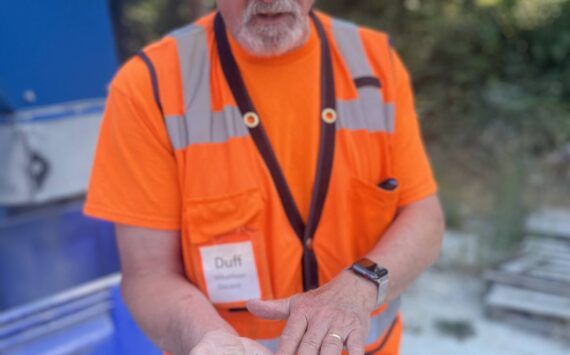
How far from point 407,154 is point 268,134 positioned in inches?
15.4

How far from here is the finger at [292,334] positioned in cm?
128

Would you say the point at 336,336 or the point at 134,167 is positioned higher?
the point at 134,167

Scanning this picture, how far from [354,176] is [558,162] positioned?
17.2 feet

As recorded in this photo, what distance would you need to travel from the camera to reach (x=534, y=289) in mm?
3930

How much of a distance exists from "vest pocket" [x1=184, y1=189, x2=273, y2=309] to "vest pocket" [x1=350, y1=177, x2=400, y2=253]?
0.86ft

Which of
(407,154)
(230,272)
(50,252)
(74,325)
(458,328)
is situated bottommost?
(458,328)

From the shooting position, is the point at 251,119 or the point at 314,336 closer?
the point at 314,336

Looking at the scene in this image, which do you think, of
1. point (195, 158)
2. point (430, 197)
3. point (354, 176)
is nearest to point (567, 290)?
point (430, 197)

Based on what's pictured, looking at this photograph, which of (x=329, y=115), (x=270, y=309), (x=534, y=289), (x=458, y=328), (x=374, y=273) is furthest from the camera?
(x=534, y=289)

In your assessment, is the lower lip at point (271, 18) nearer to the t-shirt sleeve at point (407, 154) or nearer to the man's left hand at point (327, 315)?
the t-shirt sleeve at point (407, 154)

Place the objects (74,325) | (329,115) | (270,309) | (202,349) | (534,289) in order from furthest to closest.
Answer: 1. (534,289)
2. (74,325)
3. (329,115)
4. (270,309)
5. (202,349)

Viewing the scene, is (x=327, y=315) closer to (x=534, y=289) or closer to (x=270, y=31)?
(x=270, y=31)

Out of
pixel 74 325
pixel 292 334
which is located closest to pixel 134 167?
pixel 292 334

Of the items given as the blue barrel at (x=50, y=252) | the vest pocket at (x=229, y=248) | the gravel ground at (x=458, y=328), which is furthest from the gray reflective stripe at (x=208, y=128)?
the gravel ground at (x=458, y=328)
